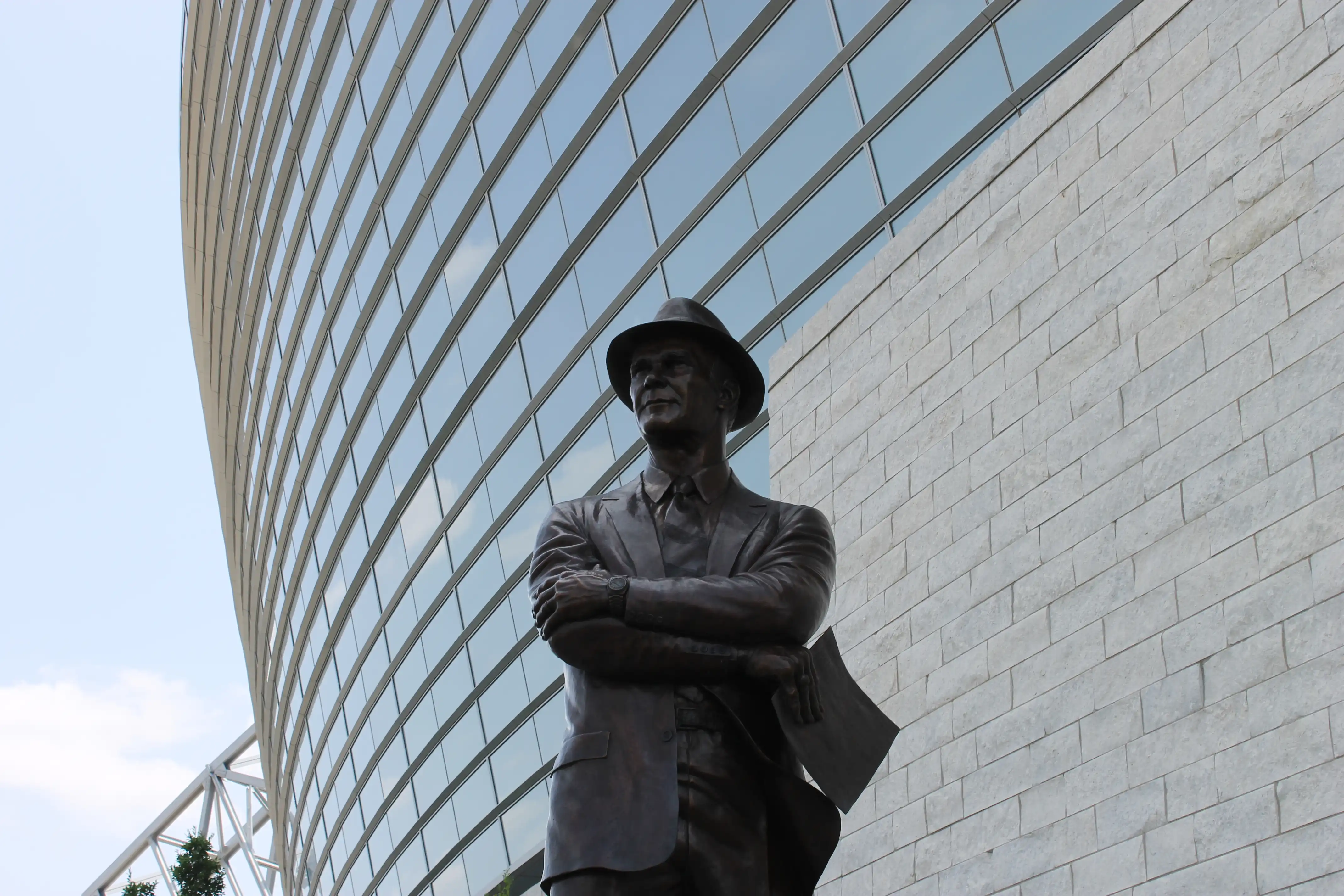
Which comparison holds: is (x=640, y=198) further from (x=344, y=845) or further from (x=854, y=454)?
(x=344, y=845)

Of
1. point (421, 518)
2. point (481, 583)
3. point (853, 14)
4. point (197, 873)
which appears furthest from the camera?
point (197, 873)

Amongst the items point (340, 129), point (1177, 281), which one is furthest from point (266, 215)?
point (1177, 281)

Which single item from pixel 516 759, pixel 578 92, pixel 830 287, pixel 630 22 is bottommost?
pixel 516 759

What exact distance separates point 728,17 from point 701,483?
1513cm

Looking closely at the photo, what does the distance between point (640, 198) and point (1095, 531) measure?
11.5 meters

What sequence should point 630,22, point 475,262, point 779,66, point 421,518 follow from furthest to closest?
point 421,518 → point 475,262 → point 630,22 → point 779,66

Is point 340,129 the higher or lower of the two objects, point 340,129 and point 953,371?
the higher

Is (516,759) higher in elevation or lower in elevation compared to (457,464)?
lower

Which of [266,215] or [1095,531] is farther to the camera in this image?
[266,215]

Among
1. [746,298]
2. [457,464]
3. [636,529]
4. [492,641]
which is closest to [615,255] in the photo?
[746,298]

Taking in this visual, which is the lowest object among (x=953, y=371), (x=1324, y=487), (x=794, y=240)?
(x=1324, y=487)

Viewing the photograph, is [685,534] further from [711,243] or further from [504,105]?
[504,105]

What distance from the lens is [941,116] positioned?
1417cm

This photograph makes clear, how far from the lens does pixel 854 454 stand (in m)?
12.9
